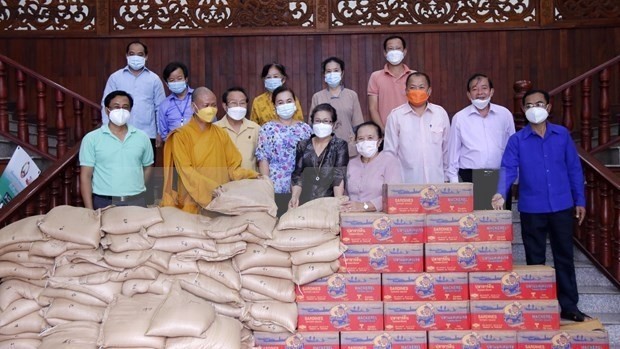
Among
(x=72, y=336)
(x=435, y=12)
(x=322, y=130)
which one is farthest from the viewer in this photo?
(x=435, y=12)

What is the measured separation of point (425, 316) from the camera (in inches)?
181

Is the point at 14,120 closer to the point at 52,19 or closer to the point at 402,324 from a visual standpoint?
the point at 52,19

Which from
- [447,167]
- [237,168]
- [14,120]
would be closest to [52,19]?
[14,120]

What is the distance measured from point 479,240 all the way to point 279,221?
105cm

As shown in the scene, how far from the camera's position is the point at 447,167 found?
5445 mm

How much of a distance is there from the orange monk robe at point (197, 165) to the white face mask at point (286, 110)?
40 cm

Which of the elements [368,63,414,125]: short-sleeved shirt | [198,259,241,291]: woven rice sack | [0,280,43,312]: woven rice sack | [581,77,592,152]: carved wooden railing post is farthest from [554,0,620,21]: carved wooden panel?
[0,280,43,312]: woven rice sack

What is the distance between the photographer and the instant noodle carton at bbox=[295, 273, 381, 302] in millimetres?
4629

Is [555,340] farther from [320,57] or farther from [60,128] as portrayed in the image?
[320,57]

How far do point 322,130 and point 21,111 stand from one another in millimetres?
2383

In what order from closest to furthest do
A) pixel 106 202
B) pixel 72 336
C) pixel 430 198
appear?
1. pixel 72 336
2. pixel 430 198
3. pixel 106 202

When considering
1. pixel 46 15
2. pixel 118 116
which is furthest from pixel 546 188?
pixel 46 15

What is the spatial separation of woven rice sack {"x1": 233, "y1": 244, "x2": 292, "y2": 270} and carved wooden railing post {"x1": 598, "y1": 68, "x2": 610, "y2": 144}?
9.50 ft

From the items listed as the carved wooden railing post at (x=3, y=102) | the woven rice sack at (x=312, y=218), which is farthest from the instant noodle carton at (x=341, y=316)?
the carved wooden railing post at (x=3, y=102)
